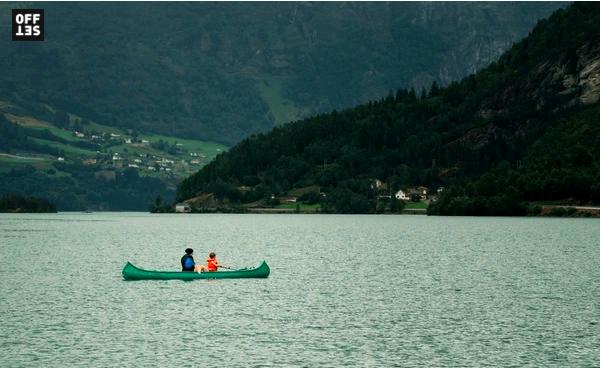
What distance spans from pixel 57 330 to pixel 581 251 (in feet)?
350

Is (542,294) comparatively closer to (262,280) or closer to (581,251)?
(262,280)

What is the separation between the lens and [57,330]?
269ft

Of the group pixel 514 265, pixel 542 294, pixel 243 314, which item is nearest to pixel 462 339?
pixel 243 314

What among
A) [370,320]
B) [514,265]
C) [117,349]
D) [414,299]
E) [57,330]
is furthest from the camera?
[514,265]
